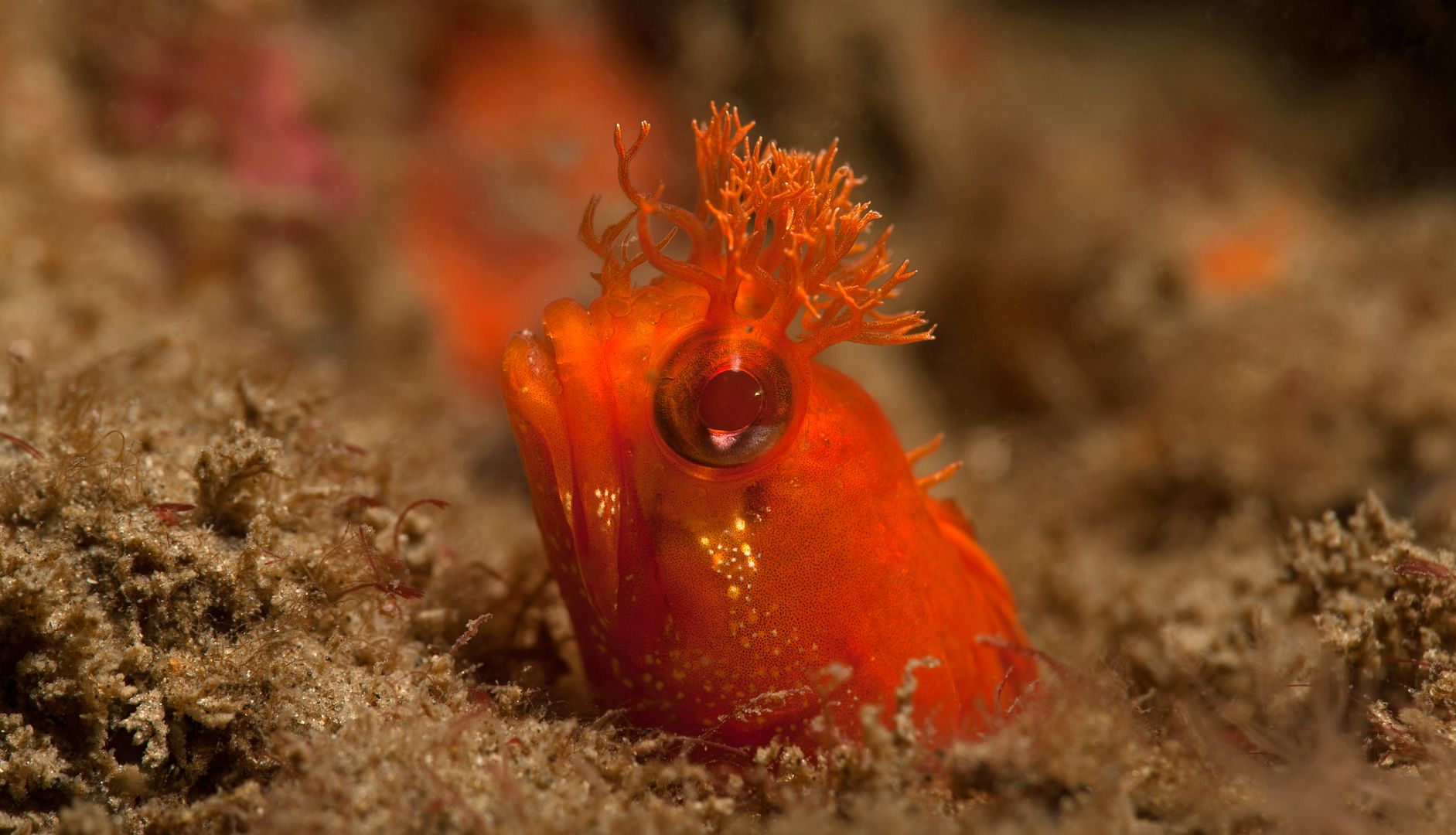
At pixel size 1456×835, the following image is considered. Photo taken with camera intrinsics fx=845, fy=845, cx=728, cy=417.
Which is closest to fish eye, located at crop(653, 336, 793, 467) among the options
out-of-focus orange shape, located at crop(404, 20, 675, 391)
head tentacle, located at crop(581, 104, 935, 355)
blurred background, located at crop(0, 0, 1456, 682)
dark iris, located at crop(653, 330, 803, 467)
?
dark iris, located at crop(653, 330, 803, 467)

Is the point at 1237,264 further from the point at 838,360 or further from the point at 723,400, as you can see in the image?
the point at 723,400

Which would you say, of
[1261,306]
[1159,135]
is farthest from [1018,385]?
[1159,135]

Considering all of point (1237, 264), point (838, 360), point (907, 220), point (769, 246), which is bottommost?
point (769, 246)

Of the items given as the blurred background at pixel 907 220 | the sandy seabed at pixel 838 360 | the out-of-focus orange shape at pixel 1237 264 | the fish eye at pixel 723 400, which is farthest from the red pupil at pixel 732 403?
the out-of-focus orange shape at pixel 1237 264

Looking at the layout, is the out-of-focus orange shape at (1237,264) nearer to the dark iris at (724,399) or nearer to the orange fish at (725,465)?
the orange fish at (725,465)

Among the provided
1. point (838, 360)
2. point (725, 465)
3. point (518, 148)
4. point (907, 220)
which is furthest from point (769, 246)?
point (518, 148)

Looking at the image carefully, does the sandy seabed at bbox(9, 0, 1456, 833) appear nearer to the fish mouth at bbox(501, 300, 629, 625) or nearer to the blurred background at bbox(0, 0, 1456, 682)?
the blurred background at bbox(0, 0, 1456, 682)

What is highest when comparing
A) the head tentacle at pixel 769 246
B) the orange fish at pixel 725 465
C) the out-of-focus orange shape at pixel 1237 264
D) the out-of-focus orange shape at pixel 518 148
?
the out-of-focus orange shape at pixel 518 148
